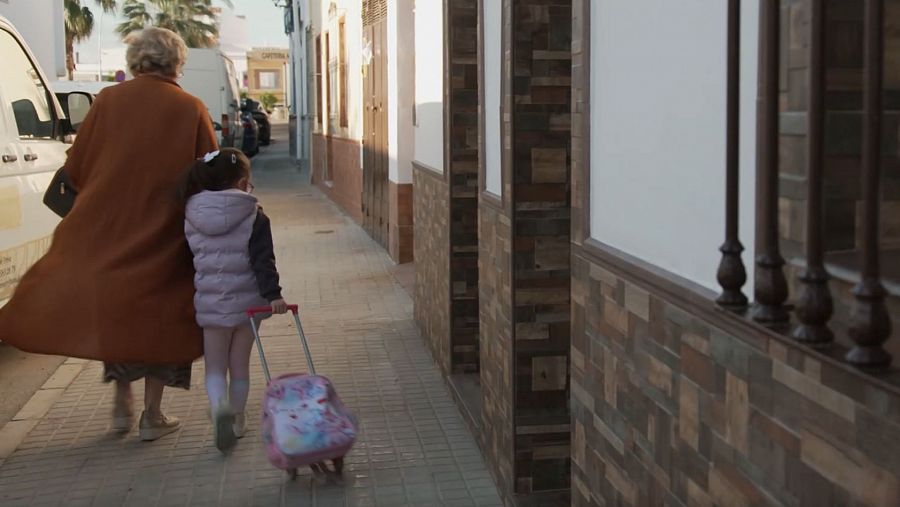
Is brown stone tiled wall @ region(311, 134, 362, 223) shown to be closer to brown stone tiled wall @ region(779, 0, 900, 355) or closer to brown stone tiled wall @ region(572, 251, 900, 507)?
brown stone tiled wall @ region(572, 251, 900, 507)

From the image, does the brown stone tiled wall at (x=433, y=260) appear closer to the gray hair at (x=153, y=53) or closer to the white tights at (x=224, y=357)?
the white tights at (x=224, y=357)

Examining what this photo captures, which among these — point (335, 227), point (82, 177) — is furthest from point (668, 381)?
point (335, 227)

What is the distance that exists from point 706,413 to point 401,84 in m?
8.26

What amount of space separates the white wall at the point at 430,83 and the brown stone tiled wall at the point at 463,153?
0.35 metres

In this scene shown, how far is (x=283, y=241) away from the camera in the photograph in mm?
13633

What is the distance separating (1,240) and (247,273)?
2.67m

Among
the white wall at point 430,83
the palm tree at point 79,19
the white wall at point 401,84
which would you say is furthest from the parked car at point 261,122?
the white wall at point 430,83

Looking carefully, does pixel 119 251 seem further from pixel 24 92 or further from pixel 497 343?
pixel 24 92

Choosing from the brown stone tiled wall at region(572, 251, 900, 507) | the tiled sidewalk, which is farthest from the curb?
the brown stone tiled wall at region(572, 251, 900, 507)

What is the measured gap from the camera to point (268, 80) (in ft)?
285

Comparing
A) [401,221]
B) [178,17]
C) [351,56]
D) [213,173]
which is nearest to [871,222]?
[213,173]

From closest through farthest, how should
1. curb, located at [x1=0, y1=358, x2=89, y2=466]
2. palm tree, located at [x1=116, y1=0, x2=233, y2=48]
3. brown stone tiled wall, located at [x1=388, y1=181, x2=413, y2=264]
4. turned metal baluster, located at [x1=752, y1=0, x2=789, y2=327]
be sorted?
turned metal baluster, located at [x1=752, y1=0, x2=789, y2=327]
curb, located at [x1=0, y1=358, x2=89, y2=466]
brown stone tiled wall, located at [x1=388, y1=181, x2=413, y2=264]
palm tree, located at [x1=116, y1=0, x2=233, y2=48]

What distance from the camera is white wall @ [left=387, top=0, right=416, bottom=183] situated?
393 inches

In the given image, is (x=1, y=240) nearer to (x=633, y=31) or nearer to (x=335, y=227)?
(x=633, y=31)
